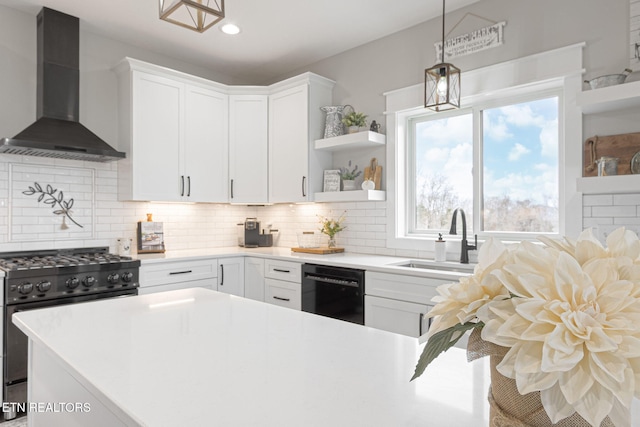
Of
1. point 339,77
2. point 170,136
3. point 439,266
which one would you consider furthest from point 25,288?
point 339,77

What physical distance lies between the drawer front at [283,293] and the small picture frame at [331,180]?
0.98 m

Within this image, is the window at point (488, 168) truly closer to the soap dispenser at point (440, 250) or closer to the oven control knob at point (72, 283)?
the soap dispenser at point (440, 250)

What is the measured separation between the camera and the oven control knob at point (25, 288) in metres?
2.56

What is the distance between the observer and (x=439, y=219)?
344 cm

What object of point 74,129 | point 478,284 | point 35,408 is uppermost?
point 74,129

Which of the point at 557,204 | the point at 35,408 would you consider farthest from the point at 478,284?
the point at 557,204

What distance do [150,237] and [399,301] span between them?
94.7 inches

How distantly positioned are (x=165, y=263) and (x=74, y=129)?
4.14ft

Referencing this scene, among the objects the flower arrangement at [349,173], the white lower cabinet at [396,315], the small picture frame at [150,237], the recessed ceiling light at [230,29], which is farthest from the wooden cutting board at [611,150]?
the small picture frame at [150,237]

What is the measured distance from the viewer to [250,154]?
413 cm

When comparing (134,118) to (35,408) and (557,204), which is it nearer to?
(35,408)

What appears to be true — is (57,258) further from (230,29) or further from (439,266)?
(439,266)

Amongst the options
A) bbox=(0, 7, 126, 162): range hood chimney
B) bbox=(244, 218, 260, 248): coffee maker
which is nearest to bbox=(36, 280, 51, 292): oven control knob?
bbox=(0, 7, 126, 162): range hood chimney

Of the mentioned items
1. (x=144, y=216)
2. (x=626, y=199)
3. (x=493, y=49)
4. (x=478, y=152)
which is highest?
(x=493, y=49)
